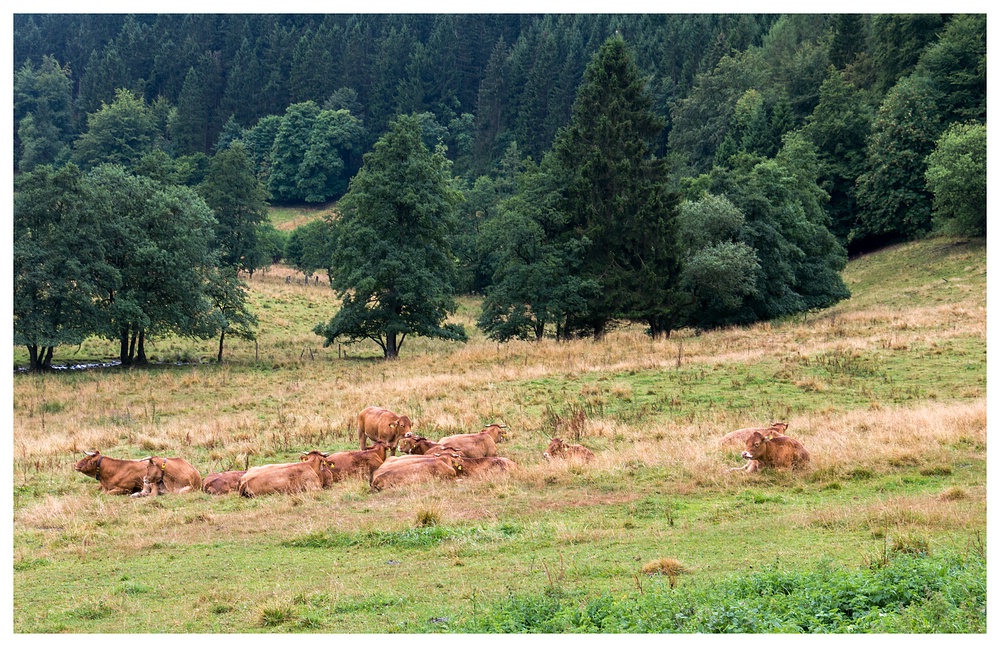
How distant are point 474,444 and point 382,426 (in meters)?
3.16

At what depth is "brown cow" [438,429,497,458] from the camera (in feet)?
57.0

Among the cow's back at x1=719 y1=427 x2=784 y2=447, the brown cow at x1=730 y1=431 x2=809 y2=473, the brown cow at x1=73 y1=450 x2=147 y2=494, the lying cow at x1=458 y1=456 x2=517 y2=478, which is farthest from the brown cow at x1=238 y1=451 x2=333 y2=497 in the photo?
the cow's back at x1=719 y1=427 x2=784 y2=447

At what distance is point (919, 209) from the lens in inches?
2768

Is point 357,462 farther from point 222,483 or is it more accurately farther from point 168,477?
point 168,477

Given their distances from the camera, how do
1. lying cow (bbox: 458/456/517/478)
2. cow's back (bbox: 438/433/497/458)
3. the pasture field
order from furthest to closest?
1. cow's back (bbox: 438/433/497/458)
2. lying cow (bbox: 458/456/517/478)
3. the pasture field

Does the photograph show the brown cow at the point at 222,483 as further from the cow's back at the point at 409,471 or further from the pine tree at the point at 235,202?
the pine tree at the point at 235,202

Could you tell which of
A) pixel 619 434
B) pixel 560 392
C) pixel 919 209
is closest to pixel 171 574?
pixel 619 434

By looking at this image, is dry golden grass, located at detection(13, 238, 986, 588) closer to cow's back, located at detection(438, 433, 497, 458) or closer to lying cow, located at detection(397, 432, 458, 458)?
cow's back, located at detection(438, 433, 497, 458)

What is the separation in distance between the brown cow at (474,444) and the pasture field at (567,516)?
509mm

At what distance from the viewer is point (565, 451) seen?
55.3ft

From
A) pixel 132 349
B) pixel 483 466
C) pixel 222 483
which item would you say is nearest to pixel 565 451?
pixel 483 466

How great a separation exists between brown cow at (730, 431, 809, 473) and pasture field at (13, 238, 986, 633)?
376 millimetres

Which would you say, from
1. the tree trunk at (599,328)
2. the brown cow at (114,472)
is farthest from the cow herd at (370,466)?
the tree trunk at (599,328)

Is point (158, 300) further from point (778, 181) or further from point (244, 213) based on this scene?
point (778, 181)
